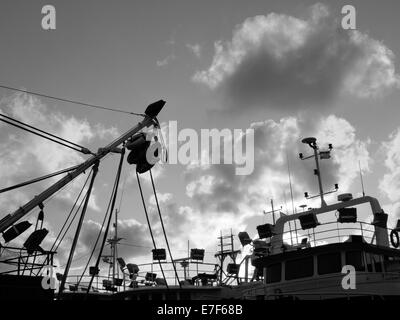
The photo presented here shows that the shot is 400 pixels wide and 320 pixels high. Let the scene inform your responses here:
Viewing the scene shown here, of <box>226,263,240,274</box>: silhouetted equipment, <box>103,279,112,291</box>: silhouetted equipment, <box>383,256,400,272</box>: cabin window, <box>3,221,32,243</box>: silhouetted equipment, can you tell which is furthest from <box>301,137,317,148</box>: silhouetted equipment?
<box>103,279,112,291</box>: silhouetted equipment

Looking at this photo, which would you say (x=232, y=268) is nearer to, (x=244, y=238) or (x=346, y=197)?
(x=244, y=238)

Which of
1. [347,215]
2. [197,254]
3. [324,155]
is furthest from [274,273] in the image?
[197,254]

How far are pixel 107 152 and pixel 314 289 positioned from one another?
480 inches

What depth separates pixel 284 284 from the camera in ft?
68.0

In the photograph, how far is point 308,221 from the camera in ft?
75.0

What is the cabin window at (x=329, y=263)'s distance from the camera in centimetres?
1938

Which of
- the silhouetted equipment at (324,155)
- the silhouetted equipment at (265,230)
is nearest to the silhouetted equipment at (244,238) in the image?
the silhouetted equipment at (265,230)

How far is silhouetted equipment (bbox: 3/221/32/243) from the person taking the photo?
19766 mm

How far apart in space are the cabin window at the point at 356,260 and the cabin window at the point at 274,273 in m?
3.53

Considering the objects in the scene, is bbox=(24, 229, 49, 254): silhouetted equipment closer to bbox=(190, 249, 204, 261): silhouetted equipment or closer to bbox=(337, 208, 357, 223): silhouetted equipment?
bbox=(337, 208, 357, 223): silhouetted equipment

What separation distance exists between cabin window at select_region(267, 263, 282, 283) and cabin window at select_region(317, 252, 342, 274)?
2.26m

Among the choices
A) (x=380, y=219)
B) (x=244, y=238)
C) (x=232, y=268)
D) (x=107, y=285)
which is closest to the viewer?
(x=380, y=219)

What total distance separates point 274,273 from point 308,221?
3419 millimetres
